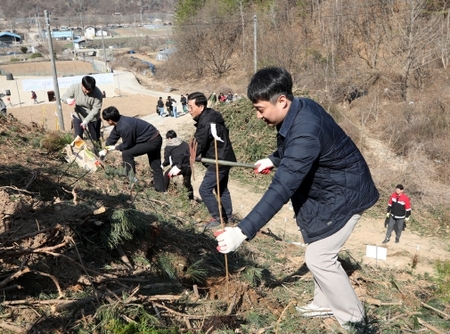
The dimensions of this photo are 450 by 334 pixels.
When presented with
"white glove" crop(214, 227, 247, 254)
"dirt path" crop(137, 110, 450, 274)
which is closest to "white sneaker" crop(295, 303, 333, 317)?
"white glove" crop(214, 227, 247, 254)

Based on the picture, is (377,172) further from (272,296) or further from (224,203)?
(272,296)

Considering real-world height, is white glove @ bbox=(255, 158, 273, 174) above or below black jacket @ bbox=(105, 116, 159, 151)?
above

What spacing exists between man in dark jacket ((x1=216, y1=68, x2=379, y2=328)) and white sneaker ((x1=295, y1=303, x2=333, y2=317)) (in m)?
0.20

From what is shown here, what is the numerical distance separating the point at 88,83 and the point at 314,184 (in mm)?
5150

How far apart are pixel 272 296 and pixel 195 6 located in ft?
176

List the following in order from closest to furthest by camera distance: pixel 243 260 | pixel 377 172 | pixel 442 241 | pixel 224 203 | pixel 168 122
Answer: pixel 243 260 < pixel 224 203 < pixel 442 241 < pixel 377 172 < pixel 168 122

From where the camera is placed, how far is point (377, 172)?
12250mm

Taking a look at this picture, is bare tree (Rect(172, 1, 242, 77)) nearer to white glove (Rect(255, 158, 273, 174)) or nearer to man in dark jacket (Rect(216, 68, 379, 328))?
white glove (Rect(255, 158, 273, 174))

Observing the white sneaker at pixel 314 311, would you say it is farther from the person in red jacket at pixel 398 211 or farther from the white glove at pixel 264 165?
the person in red jacket at pixel 398 211

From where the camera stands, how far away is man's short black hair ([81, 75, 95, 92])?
658 cm

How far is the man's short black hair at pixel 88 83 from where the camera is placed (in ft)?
21.6

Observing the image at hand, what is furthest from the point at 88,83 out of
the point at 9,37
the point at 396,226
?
the point at 9,37

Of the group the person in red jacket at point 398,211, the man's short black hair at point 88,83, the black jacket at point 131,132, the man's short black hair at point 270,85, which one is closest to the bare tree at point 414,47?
the person in red jacket at point 398,211

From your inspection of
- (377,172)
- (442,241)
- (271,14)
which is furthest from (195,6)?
(442,241)
